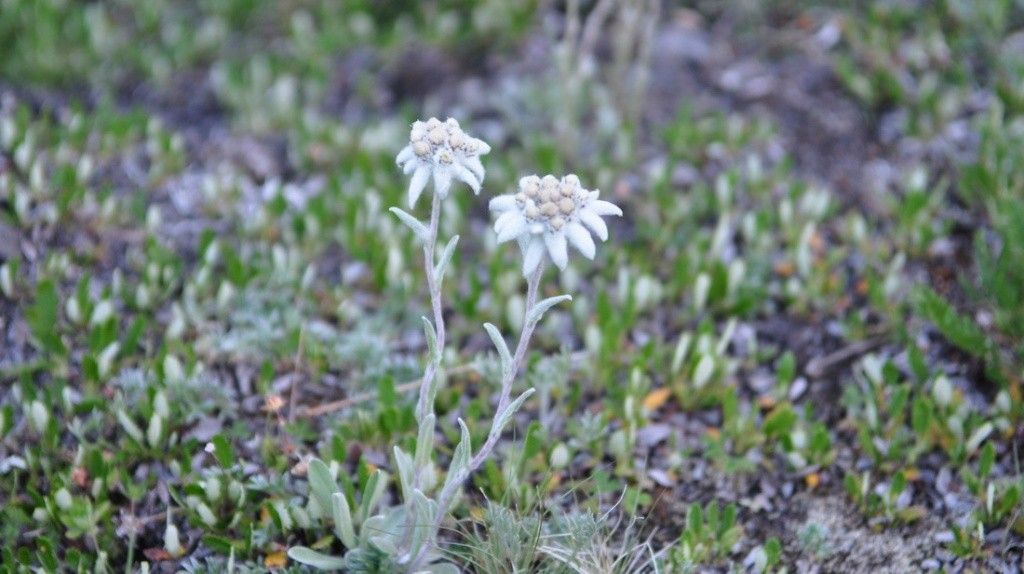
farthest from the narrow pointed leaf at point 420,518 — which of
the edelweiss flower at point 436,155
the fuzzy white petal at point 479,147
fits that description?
the fuzzy white petal at point 479,147

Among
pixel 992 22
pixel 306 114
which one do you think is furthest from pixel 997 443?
pixel 306 114

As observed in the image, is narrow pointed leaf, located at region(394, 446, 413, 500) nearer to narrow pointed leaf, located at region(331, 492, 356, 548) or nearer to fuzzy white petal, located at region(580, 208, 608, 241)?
narrow pointed leaf, located at region(331, 492, 356, 548)

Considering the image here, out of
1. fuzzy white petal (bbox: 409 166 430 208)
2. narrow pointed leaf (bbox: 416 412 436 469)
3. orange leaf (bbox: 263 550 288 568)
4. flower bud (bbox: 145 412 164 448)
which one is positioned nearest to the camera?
fuzzy white petal (bbox: 409 166 430 208)

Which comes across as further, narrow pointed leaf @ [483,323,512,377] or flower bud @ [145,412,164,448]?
flower bud @ [145,412,164,448]

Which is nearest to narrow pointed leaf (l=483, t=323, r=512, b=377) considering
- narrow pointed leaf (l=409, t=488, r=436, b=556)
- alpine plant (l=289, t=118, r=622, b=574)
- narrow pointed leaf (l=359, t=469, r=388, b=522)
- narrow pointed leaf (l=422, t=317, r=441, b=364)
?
alpine plant (l=289, t=118, r=622, b=574)

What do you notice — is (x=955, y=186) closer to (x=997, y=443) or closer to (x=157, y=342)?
(x=997, y=443)

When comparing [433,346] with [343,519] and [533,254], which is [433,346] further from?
[343,519]

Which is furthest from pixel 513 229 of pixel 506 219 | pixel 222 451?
pixel 222 451
